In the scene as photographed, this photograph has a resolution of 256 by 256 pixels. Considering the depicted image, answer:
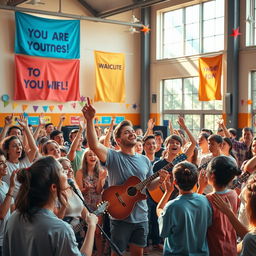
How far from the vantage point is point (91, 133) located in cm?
347

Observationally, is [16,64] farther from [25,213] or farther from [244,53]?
[25,213]

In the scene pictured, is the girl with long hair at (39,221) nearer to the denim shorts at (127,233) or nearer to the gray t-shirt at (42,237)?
the gray t-shirt at (42,237)

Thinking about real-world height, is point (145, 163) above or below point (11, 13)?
below

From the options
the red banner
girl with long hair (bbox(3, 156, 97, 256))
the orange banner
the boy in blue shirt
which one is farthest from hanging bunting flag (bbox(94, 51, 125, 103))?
girl with long hair (bbox(3, 156, 97, 256))

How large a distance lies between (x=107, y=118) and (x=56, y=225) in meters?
11.1

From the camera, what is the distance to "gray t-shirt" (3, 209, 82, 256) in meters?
1.85

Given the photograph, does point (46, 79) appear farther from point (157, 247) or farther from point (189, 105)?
point (157, 247)

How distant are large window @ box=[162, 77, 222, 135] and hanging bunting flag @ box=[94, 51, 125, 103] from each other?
1538 millimetres

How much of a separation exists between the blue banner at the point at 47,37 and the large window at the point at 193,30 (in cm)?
312

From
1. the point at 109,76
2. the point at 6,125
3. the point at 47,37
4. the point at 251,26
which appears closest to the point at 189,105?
the point at 109,76

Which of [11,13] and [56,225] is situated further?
[11,13]

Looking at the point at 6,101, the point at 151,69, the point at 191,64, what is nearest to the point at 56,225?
the point at 6,101

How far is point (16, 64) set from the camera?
35.9ft

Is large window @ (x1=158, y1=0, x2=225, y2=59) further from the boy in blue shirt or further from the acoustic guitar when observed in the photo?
the boy in blue shirt
